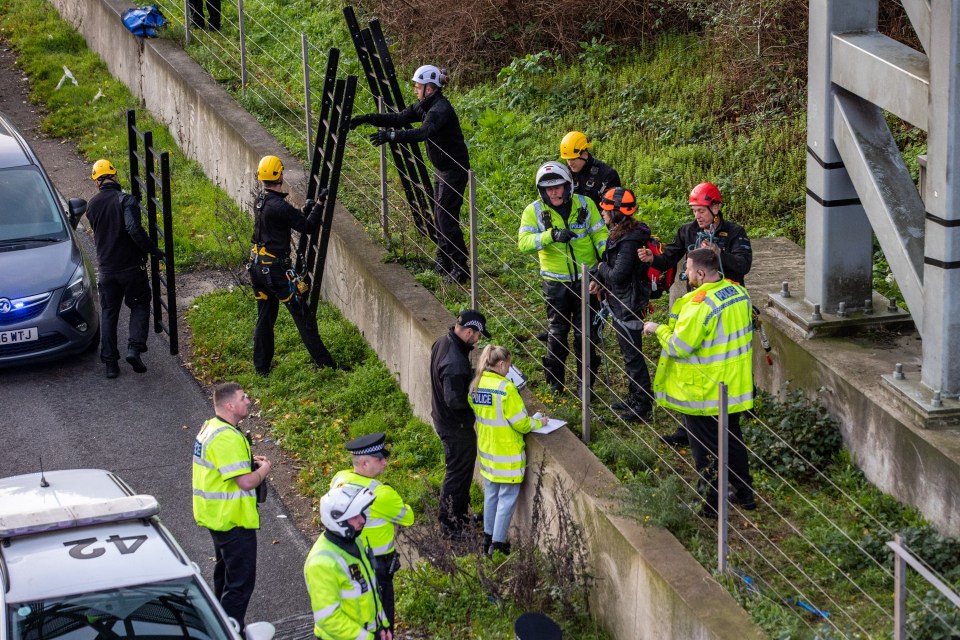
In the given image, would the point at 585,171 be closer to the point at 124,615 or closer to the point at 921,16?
the point at 921,16

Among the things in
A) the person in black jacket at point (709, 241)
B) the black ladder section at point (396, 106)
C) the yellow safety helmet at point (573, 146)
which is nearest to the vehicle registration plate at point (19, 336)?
the black ladder section at point (396, 106)

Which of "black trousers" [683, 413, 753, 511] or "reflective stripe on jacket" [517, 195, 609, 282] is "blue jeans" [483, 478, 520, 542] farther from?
"reflective stripe on jacket" [517, 195, 609, 282]

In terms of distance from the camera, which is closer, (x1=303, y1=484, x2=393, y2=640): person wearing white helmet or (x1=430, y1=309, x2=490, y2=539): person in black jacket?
(x1=303, y1=484, x2=393, y2=640): person wearing white helmet

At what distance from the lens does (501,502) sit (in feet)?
28.5

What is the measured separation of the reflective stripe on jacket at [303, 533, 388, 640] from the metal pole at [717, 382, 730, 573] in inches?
76.3

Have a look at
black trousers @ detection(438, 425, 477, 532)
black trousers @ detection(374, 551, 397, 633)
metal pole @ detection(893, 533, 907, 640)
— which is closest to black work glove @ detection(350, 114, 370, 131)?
black trousers @ detection(438, 425, 477, 532)

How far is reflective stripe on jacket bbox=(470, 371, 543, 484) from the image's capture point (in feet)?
27.3

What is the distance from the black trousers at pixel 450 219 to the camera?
11.3 m

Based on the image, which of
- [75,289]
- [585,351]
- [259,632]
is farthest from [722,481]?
[75,289]

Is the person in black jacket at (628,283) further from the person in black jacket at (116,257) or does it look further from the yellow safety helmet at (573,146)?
the person in black jacket at (116,257)

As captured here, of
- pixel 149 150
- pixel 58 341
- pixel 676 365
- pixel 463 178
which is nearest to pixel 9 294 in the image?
pixel 58 341

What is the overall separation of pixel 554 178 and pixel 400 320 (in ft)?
7.73

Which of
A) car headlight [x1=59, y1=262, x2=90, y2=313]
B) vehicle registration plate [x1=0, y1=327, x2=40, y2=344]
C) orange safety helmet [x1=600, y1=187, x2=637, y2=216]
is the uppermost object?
orange safety helmet [x1=600, y1=187, x2=637, y2=216]

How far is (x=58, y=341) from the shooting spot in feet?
38.1
